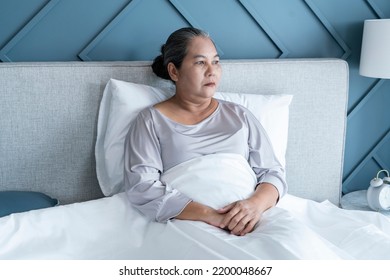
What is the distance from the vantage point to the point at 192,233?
1447 mm

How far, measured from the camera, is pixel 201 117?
1.78 metres

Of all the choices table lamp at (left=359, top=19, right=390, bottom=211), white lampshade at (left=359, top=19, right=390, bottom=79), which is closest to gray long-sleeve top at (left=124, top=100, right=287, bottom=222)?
table lamp at (left=359, top=19, right=390, bottom=211)

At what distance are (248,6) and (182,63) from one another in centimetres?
57

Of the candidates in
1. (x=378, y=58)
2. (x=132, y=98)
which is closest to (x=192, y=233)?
(x=132, y=98)

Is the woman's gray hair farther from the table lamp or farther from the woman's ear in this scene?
the table lamp

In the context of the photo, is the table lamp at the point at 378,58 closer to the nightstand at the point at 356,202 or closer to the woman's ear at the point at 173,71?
the nightstand at the point at 356,202

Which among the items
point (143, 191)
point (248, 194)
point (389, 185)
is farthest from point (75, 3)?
point (389, 185)

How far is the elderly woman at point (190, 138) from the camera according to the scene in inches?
63.0

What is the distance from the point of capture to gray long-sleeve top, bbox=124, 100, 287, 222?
5.29ft

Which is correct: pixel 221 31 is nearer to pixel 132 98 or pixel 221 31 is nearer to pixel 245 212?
pixel 132 98

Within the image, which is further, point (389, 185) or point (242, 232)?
point (389, 185)

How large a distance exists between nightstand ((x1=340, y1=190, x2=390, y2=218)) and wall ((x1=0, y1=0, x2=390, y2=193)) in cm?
21

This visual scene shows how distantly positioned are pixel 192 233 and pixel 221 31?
1.03m
